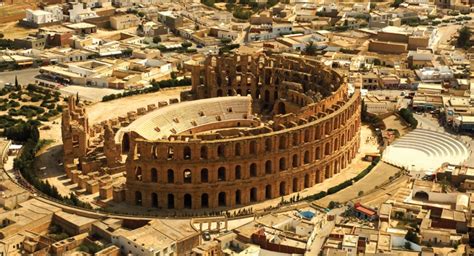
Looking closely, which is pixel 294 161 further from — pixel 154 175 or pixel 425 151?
pixel 425 151

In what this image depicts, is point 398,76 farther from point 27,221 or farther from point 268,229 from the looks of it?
point 27,221

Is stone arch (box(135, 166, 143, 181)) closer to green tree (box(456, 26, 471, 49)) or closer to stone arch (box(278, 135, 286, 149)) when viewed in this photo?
stone arch (box(278, 135, 286, 149))

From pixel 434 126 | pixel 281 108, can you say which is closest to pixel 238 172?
pixel 281 108

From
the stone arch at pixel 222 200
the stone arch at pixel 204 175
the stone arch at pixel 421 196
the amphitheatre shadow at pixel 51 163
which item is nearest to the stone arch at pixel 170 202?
the stone arch at pixel 204 175

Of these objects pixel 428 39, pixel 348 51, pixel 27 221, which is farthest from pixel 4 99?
pixel 428 39

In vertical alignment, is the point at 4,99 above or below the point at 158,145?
below

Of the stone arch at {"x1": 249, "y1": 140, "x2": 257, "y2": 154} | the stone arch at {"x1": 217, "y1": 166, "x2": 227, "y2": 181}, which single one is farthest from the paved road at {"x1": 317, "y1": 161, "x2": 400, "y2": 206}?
the stone arch at {"x1": 217, "y1": 166, "x2": 227, "y2": 181}
